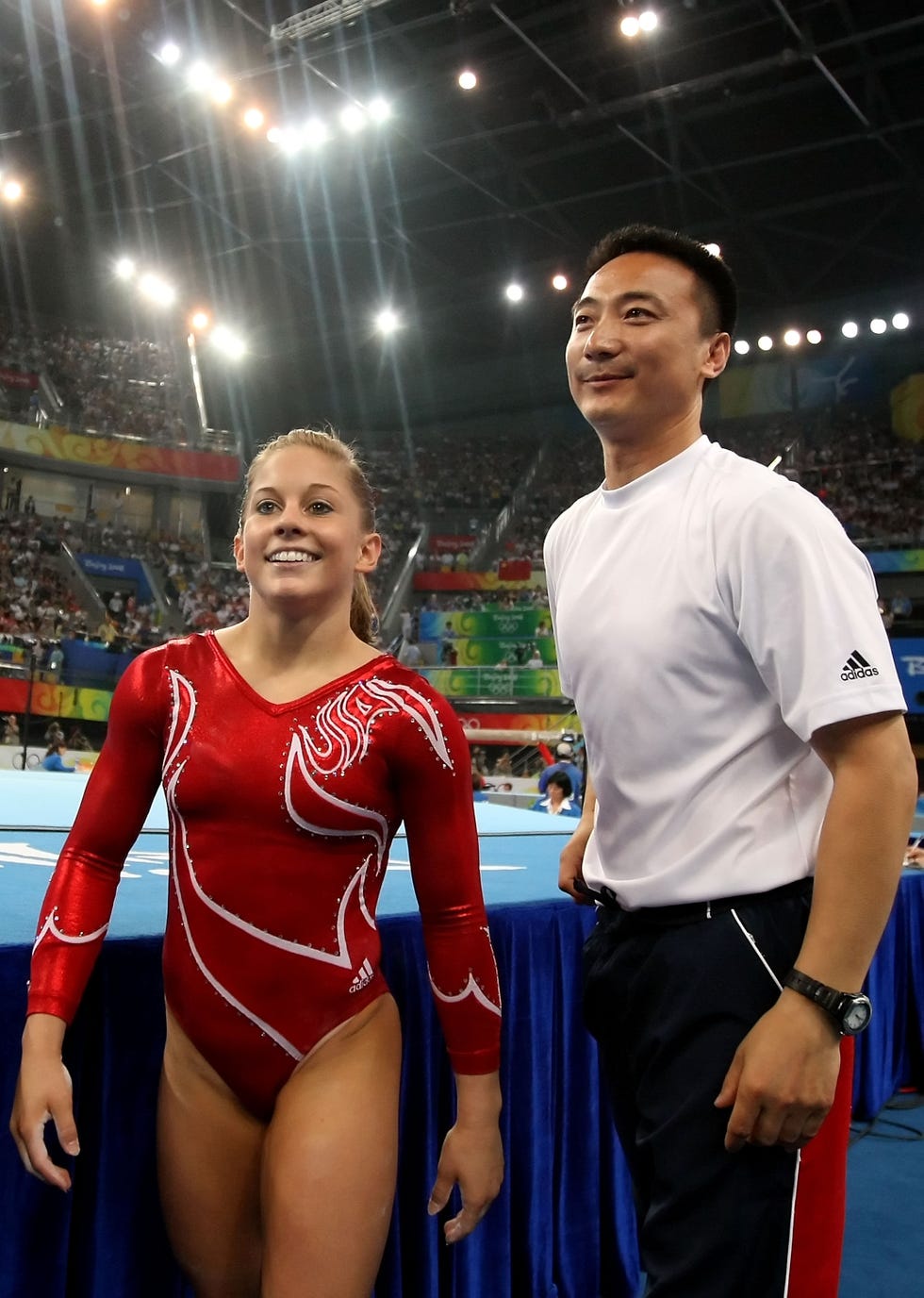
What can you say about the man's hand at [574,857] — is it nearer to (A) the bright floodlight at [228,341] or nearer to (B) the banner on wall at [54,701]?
(B) the banner on wall at [54,701]

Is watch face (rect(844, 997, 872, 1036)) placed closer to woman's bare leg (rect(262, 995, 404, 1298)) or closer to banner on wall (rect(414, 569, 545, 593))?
woman's bare leg (rect(262, 995, 404, 1298))

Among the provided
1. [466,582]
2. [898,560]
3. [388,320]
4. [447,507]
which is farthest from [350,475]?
[447,507]

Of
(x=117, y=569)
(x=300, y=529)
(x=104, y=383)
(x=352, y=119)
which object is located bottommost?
(x=300, y=529)

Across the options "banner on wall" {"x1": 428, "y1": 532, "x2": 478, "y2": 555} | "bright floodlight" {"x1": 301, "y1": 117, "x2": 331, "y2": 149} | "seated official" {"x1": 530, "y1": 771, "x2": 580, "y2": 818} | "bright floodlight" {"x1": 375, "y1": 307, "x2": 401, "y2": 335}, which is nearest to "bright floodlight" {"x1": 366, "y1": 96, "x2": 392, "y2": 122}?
"bright floodlight" {"x1": 301, "y1": 117, "x2": 331, "y2": 149}

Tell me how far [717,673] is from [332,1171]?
81 cm

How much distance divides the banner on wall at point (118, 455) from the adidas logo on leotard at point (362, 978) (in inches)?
827

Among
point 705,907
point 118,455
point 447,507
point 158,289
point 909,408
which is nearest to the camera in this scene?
point 705,907

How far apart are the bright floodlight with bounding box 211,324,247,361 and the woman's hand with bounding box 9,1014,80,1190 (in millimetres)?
23455

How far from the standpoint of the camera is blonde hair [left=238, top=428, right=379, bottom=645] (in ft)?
4.97

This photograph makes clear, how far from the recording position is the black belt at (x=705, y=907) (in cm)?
118

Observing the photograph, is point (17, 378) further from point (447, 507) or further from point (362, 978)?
point (362, 978)

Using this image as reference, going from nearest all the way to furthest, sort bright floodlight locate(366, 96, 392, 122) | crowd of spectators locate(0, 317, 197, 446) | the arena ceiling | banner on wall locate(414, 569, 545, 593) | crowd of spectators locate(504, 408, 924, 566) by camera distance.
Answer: the arena ceiling → bright floodlight locate(366, 96, 392, 122) → crowd of spectators locate(504, 408, 924, 566) → crowd of spectators locate(0, 317, 197, 446) → banner on wall locate(414, 569, 545, 593)

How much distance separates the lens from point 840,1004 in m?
1.04

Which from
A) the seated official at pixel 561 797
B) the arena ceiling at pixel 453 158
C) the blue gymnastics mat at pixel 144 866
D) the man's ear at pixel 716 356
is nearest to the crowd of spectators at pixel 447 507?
the arena ceiling at pixel 453 158
